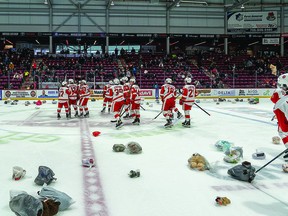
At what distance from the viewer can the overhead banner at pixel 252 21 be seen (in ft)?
96.3

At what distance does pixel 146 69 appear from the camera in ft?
79.2

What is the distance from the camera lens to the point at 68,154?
219 inches

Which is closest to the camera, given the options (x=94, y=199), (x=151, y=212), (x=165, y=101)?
(x=151, y=212)

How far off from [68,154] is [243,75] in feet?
65.1

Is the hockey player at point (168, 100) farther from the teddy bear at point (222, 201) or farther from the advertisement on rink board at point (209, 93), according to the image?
the advertisement on rink board at point (209, 93)

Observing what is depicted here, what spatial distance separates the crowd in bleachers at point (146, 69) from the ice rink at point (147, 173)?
1324 cm

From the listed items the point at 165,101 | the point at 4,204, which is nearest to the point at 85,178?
the point at 4,204

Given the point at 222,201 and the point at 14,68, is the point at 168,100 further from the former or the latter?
the point at 14,68

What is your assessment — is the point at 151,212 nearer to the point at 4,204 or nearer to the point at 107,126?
the point at 4,204

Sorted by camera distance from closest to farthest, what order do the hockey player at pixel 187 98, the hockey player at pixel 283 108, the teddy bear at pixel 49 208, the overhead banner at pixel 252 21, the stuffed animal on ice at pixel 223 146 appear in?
the teddy bear at pixel 49 208 < the hockey player at pixel 283 108 < the stuffed animal on ice at pixel 223 146 < the hockey player at pixel 187 98 < the overhead banner at pixel 252 21

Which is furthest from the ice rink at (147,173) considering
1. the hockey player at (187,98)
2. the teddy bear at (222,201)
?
the hockey player at (187,98)

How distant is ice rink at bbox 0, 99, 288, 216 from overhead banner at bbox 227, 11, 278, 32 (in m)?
23.2

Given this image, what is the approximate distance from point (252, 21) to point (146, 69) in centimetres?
1174

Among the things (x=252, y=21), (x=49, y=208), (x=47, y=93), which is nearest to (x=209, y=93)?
(x=47, y=93)
